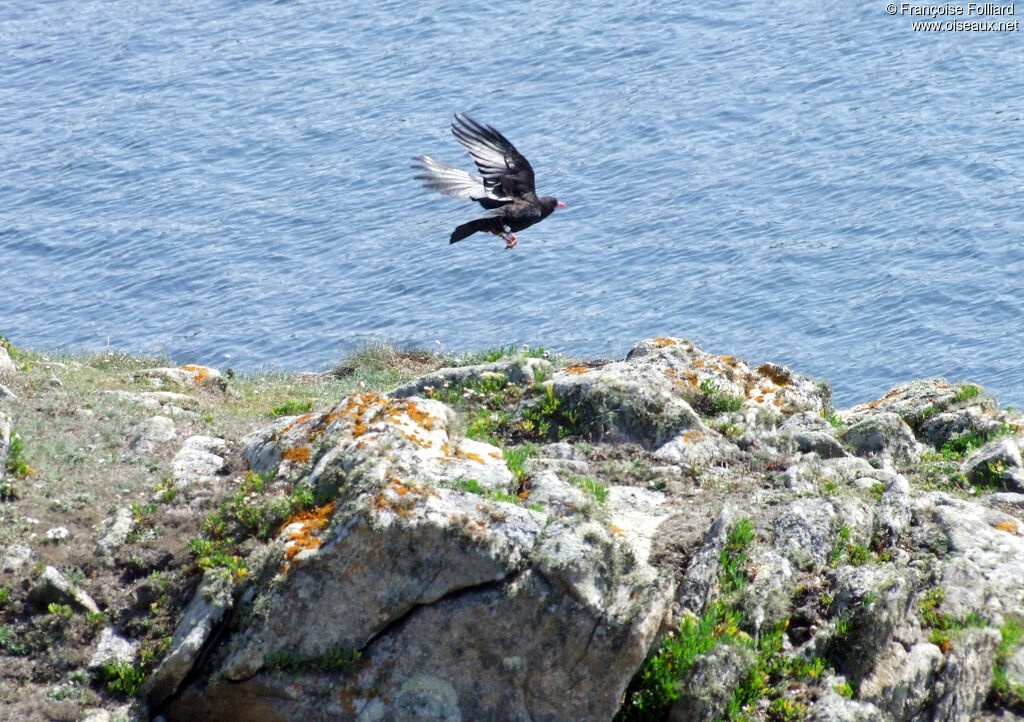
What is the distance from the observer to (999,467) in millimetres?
11977

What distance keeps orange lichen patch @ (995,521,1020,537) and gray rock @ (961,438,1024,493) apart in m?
1.35

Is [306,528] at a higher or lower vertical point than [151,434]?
higher

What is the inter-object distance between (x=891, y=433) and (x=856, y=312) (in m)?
16.3

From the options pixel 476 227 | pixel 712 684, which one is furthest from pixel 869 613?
pixel 476 227

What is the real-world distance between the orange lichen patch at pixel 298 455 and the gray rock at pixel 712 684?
3.93m

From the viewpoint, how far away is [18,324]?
30750mm

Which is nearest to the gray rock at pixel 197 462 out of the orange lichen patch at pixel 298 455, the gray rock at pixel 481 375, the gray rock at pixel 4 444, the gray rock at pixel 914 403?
the orange lichen patch at pixel 298 455

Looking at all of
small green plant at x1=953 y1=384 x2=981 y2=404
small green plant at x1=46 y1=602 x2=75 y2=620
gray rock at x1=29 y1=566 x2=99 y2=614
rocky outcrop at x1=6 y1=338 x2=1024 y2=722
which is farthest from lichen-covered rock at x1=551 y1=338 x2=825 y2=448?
small green plant at x1=46 y1=602 x2=75 y2=620

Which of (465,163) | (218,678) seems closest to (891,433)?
(218,678)

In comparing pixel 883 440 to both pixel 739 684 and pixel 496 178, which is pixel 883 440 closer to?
pixel 739 684

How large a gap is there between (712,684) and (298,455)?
165 inches

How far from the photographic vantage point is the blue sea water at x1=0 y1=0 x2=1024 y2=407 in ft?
94.5

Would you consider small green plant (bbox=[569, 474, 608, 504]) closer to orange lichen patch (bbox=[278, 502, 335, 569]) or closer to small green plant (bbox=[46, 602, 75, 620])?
orange lichen patch (bbox=[278, 502, 335, 569])

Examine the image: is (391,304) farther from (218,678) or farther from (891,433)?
(218,678)
